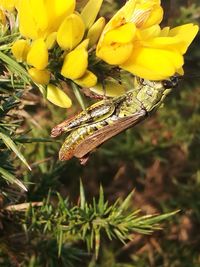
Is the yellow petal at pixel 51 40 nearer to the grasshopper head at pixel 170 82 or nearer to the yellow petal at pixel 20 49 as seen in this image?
the yellow petal at pixel 20 49

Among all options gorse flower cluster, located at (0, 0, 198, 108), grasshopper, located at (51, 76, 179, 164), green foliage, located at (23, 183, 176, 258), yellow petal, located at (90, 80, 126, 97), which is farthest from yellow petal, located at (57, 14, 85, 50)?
green foliage, located at (23, 183, 176, 258)

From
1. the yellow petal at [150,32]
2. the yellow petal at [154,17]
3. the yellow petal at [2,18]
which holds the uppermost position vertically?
the yellow petal at [2,18]

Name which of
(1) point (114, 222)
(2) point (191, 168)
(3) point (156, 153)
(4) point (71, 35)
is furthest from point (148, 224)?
(2) point (191, 168)

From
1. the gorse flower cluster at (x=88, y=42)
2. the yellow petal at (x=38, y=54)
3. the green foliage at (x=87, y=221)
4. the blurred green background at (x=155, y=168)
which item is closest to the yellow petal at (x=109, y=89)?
the gorse flower cluster at (x=88, y=42)

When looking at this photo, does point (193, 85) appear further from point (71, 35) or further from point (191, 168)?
point (71, 35)

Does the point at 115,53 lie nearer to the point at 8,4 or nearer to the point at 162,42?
the point at 162,42

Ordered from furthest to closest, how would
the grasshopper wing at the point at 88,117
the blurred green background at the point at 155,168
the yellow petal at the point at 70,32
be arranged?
the blurred green background at the point at 155,168, the grasshopper wing at the point at 88,117, the yellow petal at the point at 70,32
